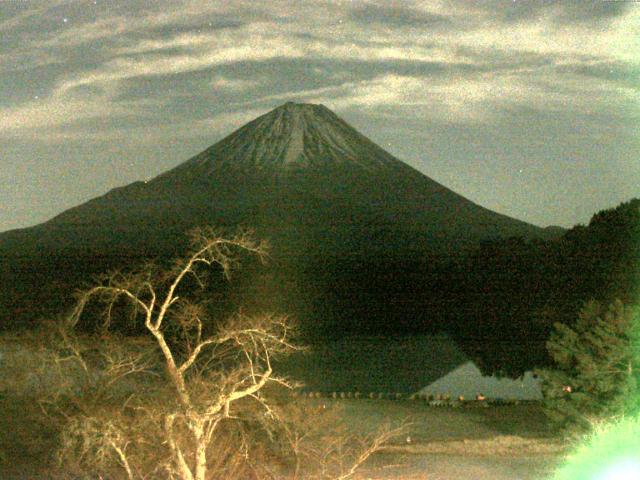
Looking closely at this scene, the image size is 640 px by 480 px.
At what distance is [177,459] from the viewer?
24.5 feet

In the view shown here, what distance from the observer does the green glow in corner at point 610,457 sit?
457 inches

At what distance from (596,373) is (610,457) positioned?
3177 mm

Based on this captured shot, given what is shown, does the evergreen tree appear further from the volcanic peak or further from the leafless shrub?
the volcanic peak

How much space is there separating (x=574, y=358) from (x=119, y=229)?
6860 cm

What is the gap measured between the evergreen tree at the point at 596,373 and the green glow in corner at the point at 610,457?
1.36m

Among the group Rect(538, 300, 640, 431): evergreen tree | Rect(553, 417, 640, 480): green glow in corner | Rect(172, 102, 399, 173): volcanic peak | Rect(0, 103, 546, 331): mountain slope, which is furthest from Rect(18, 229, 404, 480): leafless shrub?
Rect(172, 102, 399, 173): volcanic peak

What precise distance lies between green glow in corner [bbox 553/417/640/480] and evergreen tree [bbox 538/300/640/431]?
53.4 inches

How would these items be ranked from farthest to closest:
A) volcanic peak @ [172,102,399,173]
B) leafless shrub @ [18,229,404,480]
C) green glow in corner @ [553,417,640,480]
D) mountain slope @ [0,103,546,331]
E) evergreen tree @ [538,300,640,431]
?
volcanic peak @ [172,102,399,173], mountain slope @ [0,103,546,331], evergreen tree @ [538,300,640,431], green glow in corner @ [553,417,640,480], leafless shrub @ [18,229,404,480]

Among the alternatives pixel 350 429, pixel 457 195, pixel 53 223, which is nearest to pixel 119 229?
pixel 53 223

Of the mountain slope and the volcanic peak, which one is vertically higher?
the volcanic peak

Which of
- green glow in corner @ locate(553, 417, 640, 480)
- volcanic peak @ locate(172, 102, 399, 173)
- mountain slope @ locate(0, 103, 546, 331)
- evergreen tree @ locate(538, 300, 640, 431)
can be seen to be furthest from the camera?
volcanic peak @ locate(172, 102, 399, 173)

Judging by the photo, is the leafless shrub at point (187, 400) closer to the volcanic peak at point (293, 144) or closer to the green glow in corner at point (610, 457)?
the green glow in corner at point (610, 457)

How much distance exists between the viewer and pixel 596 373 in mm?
15109

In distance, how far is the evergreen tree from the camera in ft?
48.4
